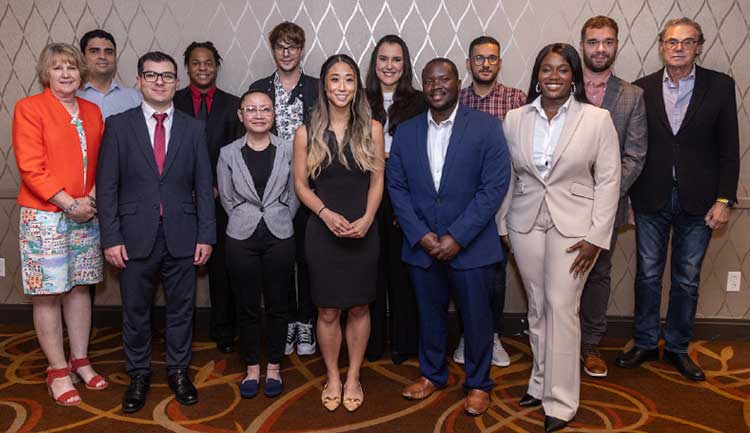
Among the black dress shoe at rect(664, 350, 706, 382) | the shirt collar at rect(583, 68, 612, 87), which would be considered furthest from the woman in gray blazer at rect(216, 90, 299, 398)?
the black dress shoe at rect(664, 350, 706, 382)

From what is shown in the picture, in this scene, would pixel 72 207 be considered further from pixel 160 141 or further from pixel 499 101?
pixel 499 101

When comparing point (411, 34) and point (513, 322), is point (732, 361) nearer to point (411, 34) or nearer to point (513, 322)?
point (513, 322)

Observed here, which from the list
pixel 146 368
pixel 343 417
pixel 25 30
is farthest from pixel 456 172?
pixel 25 30

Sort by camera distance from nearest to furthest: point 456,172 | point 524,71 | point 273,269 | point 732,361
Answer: point 456,172
point 273,269
point 732,361
point 524,71

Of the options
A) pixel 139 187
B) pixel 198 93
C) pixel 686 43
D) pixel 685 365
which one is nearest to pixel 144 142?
pixel 139 187

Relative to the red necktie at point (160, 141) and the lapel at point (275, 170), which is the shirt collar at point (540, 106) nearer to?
the lapel at point (275, 170)

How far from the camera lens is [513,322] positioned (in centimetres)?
397

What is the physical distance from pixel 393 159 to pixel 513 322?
1.62m

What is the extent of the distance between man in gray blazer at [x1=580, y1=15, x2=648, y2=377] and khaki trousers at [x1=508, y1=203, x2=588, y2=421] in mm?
643

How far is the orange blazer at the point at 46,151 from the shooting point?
2.81 metres

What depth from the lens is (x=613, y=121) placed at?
124 inches

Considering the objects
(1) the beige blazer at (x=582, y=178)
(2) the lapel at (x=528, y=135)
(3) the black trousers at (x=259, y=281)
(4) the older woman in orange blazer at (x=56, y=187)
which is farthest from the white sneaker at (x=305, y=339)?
(2) the lapel at (x=528, y=135)

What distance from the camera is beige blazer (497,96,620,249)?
8.63 feet

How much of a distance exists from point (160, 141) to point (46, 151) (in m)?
0.50
